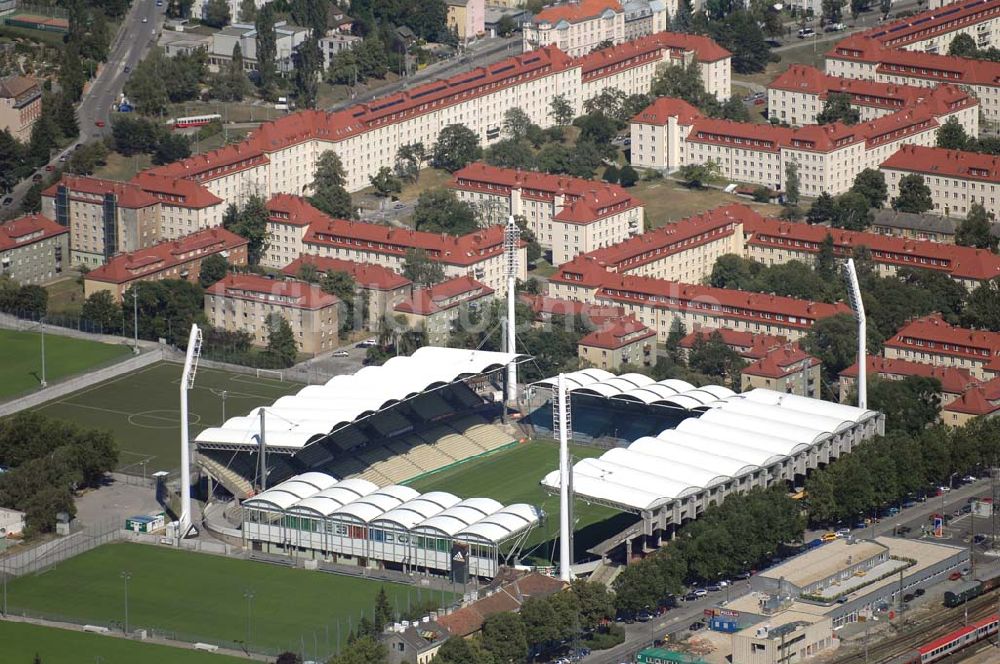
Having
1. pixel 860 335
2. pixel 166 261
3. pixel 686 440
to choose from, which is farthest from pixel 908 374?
pixel 166 261

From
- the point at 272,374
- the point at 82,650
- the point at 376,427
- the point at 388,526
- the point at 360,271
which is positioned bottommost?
the point at 82,650

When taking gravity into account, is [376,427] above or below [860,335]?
below

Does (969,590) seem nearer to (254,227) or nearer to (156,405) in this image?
(156,405)

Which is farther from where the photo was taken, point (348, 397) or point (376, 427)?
point (376, 427)

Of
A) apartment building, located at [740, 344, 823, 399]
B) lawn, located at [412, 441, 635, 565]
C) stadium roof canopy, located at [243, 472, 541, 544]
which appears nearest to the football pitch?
stadium roof canopy, located at [243, 472, 541, 544]

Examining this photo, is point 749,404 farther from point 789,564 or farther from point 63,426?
point 63,426

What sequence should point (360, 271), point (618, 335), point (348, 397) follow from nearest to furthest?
point (348, 397) < point (618, 335) < point (360, 271)

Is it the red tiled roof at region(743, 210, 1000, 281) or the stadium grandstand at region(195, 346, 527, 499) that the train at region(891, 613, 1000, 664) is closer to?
the stadium grandstand at region(195, 346, 527, 499)

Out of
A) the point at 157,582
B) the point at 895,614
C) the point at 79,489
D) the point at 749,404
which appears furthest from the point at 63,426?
the point at 895,614
